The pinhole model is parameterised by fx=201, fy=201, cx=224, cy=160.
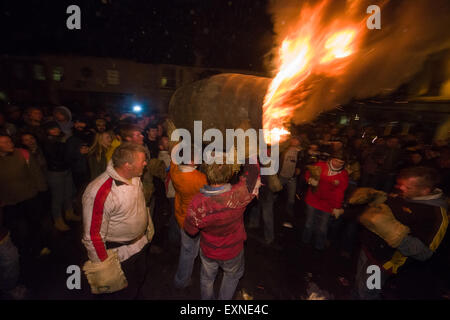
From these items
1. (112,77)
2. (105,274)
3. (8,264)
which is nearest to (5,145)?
(8,264)

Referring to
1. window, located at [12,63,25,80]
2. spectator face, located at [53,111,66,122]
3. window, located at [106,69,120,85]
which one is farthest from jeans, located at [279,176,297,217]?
window, located at [12,63,25,80]

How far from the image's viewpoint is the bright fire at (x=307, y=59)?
2.42m

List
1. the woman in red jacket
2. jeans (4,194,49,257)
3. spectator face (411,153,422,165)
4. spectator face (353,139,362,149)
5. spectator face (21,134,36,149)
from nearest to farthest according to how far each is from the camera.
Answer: jeans (4,194,49,257), the woman in red jacket, spectator face (21,134,36,149), spectator face (411,153,422,165), spectator face (353,139,362,149)

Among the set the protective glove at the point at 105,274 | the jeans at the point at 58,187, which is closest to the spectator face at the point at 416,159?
the protective glove at the point at 105,274

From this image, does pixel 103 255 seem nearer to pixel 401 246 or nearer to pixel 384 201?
pixel 401 246

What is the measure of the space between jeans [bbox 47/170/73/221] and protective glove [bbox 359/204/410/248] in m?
5.68

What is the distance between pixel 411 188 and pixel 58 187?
6212 millimetres

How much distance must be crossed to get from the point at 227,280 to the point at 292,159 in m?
3.26

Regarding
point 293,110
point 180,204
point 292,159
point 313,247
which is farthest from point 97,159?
point 313,247

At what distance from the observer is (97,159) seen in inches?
179

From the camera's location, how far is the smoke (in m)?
2.03

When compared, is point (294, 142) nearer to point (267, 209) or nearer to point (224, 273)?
point (267, 209)

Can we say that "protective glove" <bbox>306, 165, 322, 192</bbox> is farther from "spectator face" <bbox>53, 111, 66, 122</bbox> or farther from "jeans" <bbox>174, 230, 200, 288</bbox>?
"spectator face" <bbox>53, 111, 66, 122</bbox>

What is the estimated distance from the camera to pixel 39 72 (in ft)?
61.7
